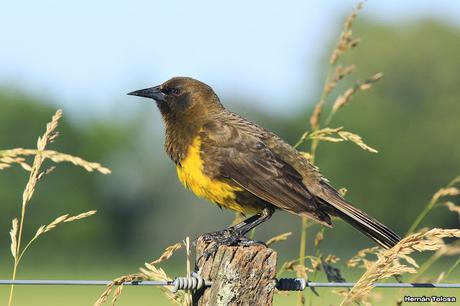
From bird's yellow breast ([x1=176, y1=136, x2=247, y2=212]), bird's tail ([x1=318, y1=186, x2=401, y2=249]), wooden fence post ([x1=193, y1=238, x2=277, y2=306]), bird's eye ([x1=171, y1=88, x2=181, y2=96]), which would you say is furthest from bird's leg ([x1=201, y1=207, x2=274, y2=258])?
bird's eye ([x1=171, y1=88, x2=181, y2=96])

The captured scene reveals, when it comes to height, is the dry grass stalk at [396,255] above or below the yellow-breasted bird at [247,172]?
above

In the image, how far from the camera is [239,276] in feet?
12.7

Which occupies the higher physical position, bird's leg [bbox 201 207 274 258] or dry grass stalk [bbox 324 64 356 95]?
dry grass stalk [bbox 324 64 356 95]

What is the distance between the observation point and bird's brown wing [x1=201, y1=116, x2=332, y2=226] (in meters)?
6.02

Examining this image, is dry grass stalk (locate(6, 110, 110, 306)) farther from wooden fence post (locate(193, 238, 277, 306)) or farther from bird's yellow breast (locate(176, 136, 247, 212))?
bird's yellow breast (locate(176, 136, 247, 212))

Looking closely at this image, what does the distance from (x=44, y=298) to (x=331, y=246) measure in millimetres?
27980

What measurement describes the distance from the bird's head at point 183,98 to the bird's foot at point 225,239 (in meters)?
1.18

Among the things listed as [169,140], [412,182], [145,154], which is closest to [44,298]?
[169,140]

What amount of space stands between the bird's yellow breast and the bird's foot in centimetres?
27

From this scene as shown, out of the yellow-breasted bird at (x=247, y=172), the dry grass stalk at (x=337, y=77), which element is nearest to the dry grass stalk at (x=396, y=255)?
the dry grass stalk at (x=337, y=77)

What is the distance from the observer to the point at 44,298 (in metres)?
24.5

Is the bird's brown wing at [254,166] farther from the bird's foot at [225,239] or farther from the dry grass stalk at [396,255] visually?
the dry grass stalk at [396,255]

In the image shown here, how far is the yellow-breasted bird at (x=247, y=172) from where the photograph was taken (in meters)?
6.02

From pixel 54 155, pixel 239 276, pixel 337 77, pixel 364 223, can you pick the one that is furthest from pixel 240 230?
pixel 54 155
